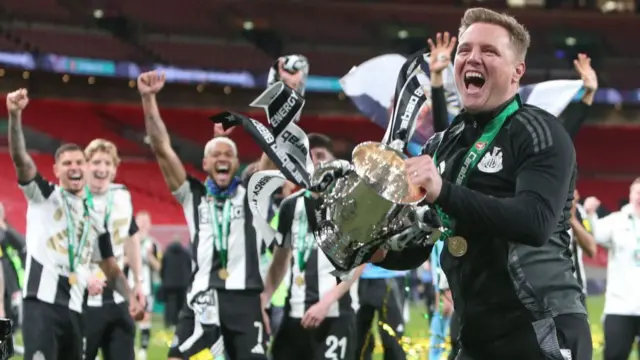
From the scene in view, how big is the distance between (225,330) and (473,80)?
14.7ft

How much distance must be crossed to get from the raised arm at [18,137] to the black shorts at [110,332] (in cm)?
133

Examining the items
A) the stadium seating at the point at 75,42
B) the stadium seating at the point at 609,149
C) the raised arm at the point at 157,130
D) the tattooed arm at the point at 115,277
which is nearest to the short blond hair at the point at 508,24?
the raised arm at the point at 157,130

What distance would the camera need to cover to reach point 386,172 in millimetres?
2641

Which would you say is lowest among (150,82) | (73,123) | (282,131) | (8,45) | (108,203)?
(282,131)

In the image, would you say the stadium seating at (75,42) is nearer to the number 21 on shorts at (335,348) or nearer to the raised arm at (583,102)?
the number 21 on shorts at (335,348)

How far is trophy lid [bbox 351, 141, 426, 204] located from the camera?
102 inches

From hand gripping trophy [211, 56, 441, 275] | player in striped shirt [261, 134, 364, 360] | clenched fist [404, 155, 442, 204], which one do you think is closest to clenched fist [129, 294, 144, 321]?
player in striped shirt [261, 134, 364, 360]

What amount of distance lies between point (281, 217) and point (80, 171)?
1473 mm

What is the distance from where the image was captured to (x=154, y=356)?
13734 millimetres

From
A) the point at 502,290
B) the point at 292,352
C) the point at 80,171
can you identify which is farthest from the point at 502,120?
the point at 80,171

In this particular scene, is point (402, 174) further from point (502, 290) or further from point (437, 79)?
point (437, 79)

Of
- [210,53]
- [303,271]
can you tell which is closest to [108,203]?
[303,271]

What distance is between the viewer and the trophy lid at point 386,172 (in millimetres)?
2596

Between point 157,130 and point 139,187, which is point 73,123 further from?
point 157,130
